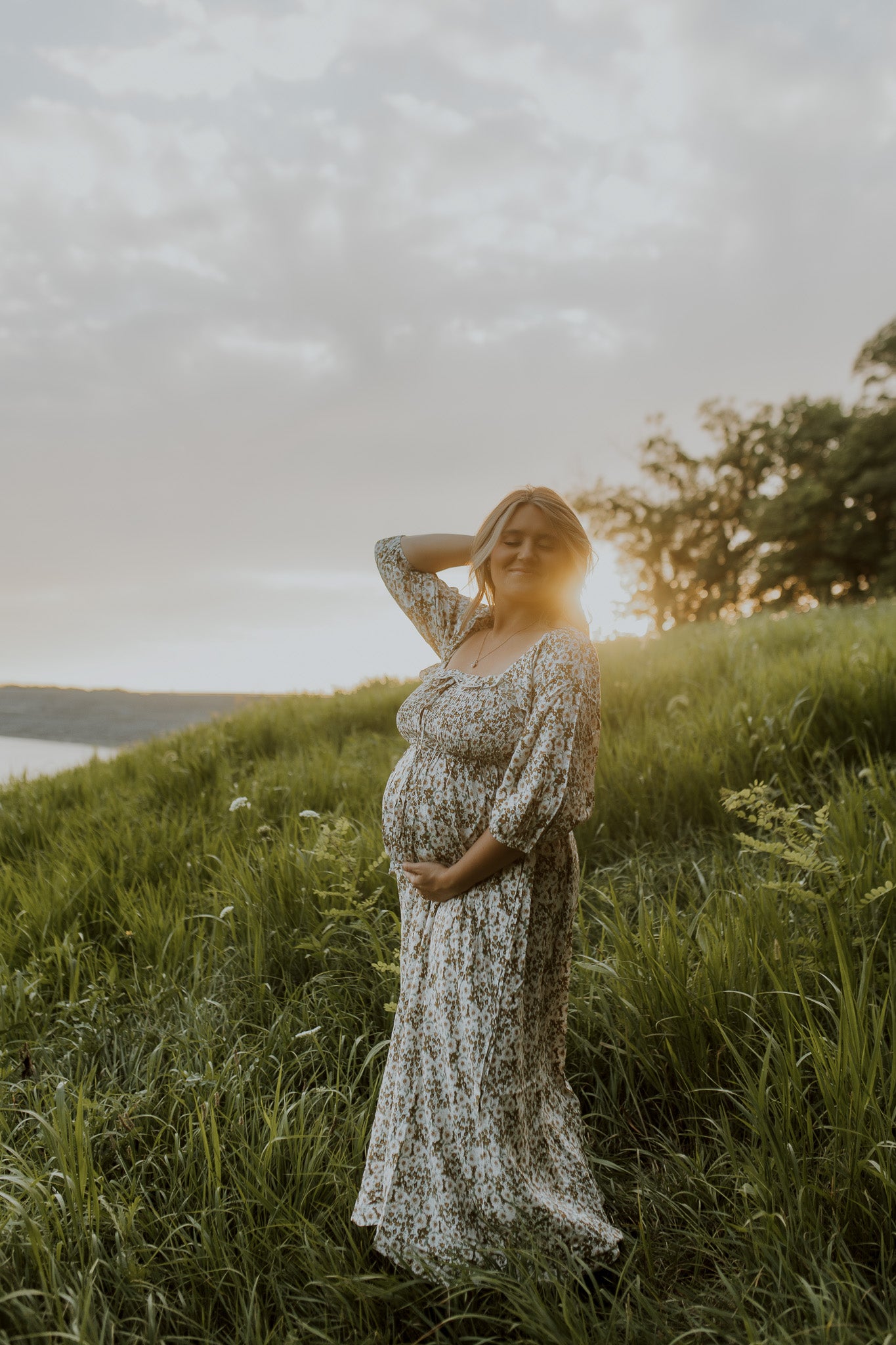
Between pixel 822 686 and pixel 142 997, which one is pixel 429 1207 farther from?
pixel 822 686

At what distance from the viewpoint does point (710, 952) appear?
10.3ft

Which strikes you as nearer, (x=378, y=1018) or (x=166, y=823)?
(x=378, y=1018)

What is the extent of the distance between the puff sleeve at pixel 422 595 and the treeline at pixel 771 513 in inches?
894

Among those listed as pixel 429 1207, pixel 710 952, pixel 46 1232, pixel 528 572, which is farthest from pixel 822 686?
pixel 46 1232

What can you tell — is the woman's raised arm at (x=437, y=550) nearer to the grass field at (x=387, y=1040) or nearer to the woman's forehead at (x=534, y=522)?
the woman's forehead at (x=534, y=522)

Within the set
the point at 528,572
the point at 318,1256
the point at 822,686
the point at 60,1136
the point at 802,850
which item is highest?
the point at 528,572

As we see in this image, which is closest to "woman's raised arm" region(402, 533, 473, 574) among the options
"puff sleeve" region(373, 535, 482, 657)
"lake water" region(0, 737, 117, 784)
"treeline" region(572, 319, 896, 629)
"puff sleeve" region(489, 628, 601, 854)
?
"puff sleeve" region(373, 535, 482, 657)

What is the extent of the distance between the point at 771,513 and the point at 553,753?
32546 millimetres

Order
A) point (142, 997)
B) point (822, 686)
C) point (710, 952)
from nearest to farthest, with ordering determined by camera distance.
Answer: point (710, 952) < point (142, 997) < point (822, 686)

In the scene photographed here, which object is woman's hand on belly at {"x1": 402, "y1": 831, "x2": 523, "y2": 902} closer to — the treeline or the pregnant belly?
the pregnant belly

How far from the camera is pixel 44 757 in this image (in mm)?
9922

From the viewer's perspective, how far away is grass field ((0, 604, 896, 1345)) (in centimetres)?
232

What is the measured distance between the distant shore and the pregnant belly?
7926 millimetres

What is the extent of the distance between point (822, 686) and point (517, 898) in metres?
3.84
